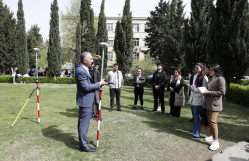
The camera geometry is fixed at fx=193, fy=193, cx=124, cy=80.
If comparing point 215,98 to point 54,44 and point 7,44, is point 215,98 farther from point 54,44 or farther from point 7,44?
point 7,44

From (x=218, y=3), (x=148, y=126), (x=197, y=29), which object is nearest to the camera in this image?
(x=148, y=126)

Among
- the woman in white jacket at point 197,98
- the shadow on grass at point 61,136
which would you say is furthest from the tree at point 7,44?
the woman in white jacket at point 197,98

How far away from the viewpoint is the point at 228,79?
12055 mm

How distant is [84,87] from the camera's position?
411cm

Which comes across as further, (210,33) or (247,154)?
(210,33)

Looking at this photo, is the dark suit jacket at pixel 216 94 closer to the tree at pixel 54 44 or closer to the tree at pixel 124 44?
the tree at pixel 124 44

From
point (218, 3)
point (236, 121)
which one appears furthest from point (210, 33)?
point (236, 121)

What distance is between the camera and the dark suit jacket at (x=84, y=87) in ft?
13.6

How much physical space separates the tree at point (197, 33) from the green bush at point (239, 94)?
13.2 ft

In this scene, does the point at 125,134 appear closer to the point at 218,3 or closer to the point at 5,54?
the point at 218,3

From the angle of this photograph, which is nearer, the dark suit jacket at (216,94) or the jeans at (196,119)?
the dark suit jacket at (216,94)

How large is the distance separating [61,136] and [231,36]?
10733 mm

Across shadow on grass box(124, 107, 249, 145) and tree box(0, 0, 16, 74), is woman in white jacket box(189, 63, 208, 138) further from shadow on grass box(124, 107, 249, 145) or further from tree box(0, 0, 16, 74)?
tree box(0, 0, 16, 74)

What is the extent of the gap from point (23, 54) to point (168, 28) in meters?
20.1
